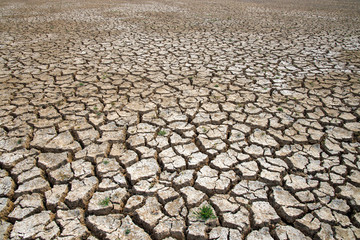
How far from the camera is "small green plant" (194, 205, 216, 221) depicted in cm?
184

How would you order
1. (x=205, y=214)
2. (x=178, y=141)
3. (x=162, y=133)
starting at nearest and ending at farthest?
1. (x=205, y=214)
2. (x=178, y=141)
3. (x=162, y=133)

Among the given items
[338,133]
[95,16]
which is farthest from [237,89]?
[95,16]

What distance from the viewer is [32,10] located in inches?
388

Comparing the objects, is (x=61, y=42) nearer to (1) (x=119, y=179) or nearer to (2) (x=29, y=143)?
→ (2) (x=29, y=143)

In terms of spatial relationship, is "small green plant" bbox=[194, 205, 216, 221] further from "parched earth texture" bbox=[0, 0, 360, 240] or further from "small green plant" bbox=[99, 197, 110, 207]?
"small green plant" bbox=[99, 197, 110, 207]

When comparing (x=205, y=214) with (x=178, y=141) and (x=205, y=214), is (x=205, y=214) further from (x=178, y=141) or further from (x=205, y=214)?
(x=178, y=141)

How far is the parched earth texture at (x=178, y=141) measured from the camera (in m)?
1.83

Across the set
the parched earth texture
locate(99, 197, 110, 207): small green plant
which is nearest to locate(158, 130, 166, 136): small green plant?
the parched earth texture

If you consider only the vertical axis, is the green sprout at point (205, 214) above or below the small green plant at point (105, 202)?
above

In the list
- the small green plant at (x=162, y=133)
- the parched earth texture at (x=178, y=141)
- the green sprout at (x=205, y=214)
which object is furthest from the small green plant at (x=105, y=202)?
the small green plant at (x=162, y=133)

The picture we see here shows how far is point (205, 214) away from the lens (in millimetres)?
1855

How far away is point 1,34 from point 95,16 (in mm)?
3376

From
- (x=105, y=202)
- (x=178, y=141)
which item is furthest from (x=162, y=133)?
(x=105, y=202)

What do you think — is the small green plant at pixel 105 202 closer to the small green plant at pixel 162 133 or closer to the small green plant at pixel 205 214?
the small green plant at pixel 205 214
